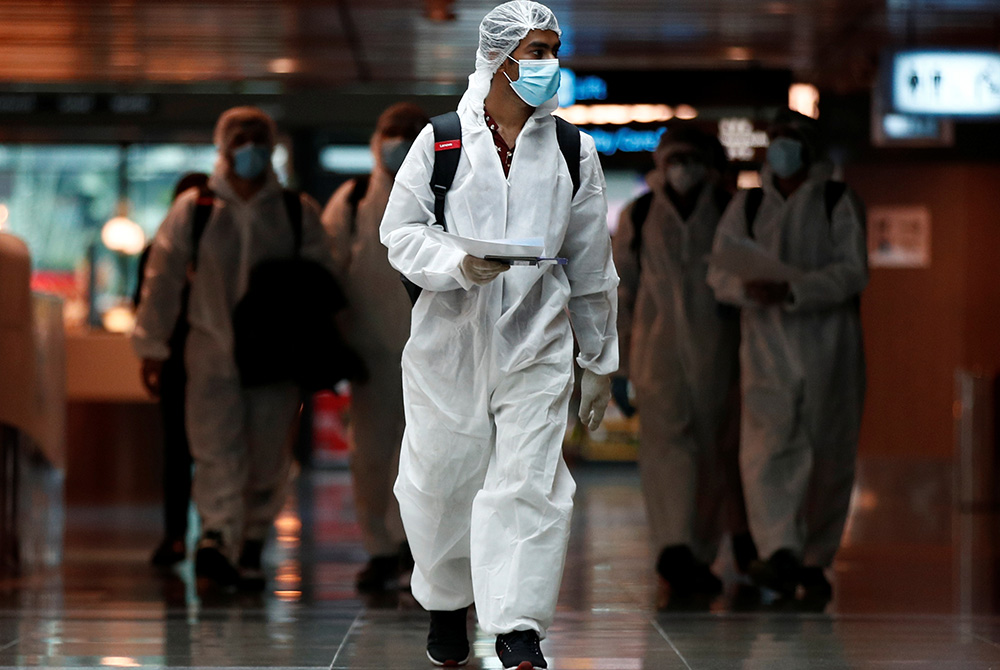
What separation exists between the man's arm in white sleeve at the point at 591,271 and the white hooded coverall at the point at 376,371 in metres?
2.40

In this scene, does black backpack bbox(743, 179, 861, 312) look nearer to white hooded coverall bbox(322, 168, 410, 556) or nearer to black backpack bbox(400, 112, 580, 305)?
white hooded coverall bbox(322, 168, 410, 556)

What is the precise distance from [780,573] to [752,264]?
132cm

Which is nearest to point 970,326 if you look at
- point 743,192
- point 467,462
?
point 743,192

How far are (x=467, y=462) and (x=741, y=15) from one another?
518cm

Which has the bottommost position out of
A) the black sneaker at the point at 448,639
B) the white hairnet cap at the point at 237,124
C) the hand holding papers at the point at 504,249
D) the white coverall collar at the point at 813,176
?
the black sneaker at the point at 448,639

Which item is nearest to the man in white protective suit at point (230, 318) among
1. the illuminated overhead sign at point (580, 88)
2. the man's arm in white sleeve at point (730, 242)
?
the man's arm in white sleeve at point (730, 242)

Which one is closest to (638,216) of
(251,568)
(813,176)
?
(813,176)

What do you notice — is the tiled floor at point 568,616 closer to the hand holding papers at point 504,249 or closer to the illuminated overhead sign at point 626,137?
the hand holding papers at point 504,249

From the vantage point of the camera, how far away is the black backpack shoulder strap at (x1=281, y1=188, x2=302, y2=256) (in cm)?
664

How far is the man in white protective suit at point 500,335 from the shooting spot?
3973 millimetres

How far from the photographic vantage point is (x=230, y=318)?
665 cm

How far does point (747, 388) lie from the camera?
259 inches

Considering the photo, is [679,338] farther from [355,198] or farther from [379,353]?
[355,198]

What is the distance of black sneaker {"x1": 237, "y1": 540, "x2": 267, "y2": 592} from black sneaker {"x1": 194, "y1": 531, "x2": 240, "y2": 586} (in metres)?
0.05
